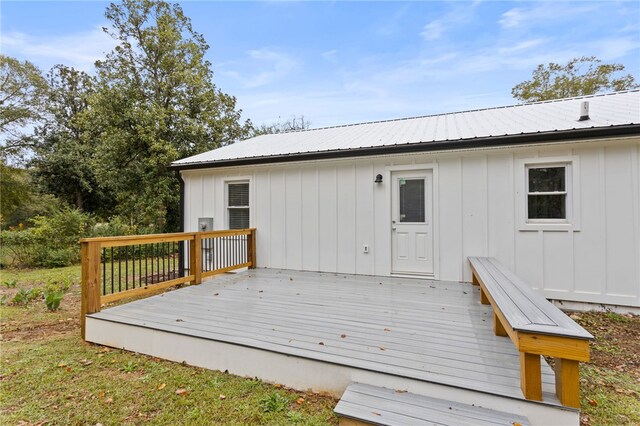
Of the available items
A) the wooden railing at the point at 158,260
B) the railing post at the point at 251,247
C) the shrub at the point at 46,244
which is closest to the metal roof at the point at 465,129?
the railing post at the point at 251,247

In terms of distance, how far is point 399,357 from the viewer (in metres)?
2.48

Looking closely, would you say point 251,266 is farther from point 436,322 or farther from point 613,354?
point 613,354

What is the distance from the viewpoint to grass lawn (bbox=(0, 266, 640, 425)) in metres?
2.24

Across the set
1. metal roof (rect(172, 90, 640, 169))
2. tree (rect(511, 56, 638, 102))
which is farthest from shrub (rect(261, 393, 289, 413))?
tree (rect(511, 56, 638, 102))

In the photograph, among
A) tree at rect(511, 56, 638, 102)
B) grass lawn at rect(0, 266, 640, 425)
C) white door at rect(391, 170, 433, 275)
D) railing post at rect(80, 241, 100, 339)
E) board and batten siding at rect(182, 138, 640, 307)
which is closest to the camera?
grass lawn at rect(0, 266, 640, 425)

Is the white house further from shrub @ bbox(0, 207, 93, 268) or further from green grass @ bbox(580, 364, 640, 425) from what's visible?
shrub @ bbox(0, 207, 93, 268)

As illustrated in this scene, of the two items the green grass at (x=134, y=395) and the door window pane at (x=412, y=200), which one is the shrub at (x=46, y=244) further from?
the door window pane at (x=412, y=200)

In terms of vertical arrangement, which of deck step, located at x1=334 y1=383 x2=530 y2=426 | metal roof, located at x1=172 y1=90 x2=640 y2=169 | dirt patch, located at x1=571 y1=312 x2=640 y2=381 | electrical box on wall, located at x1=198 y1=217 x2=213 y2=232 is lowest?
dirt patch, located at x1=571 y1=312 x2=640 y2=381

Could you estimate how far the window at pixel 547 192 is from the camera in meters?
4.60

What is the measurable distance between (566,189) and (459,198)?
1.45 m

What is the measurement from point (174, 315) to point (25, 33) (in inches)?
507

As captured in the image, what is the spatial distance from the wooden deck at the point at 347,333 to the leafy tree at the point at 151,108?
882 centimetres

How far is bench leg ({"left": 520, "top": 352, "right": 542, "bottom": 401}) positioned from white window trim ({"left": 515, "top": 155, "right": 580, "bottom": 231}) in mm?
3369

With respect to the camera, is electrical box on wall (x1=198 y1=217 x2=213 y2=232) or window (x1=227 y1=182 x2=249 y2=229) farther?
electrical box on wall (x1=198 y1=217 x2=213 y2=232)
